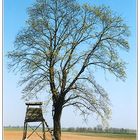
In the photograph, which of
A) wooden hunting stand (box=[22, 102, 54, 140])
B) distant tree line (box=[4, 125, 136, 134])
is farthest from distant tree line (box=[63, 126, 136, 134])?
wooden hunting stand (box=[22, 102, 54, 140])

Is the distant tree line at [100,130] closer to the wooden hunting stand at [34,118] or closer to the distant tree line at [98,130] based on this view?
the distant tree line at [98,130]

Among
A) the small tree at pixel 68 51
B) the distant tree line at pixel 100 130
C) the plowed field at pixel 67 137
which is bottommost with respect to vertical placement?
the plowed field at pixel 67 137

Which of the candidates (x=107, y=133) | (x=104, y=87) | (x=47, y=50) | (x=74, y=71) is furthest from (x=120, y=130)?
(x=47, y=50)

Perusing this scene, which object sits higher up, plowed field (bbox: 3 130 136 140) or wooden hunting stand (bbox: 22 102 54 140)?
wooden hunting stand (bbox: 22 102 54 140)

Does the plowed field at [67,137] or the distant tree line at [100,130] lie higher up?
the distant tree line at [100,130]

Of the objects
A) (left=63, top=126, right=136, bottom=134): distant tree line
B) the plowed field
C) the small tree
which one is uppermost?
the small tree

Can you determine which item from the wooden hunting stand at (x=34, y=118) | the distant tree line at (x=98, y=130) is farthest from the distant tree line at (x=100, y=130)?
the wooden hunting stand at (x=34, y=118)

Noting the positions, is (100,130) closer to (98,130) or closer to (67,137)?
(98,130)

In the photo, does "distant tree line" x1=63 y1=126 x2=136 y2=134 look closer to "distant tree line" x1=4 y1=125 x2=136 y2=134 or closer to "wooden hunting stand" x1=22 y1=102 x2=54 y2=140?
"distant tree line" x1=4 y1=125 x2=136 y2=134

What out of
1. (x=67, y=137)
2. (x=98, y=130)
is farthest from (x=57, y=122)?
(x=98, y=130)
